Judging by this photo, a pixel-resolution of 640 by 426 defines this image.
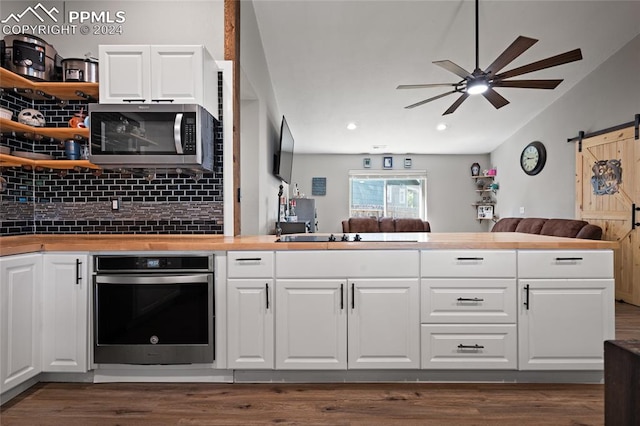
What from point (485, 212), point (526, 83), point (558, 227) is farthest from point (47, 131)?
point (485, 212)

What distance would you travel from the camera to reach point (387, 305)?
2.18 m

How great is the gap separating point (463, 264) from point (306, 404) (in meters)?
1.19

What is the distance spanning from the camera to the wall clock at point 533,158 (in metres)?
6.02

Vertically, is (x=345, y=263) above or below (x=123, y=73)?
below

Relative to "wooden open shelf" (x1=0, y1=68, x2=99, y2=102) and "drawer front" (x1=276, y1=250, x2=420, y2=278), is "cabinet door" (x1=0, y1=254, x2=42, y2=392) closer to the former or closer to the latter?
"wooden open shelf" (x1=0, y1=68, x2=99, y2=102)

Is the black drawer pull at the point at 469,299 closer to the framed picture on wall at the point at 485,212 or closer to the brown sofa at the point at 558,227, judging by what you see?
the brown sofa at the point at 558,227

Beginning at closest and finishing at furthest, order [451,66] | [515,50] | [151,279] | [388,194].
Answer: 1. [151,279]
2. [515,50]
3. [451,66]
4. [388,194]

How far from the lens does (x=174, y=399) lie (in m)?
2.03

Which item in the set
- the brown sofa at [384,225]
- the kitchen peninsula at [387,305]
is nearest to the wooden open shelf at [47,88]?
the kitchen peninsula at [387,305]

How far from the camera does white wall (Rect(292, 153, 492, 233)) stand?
841 cm

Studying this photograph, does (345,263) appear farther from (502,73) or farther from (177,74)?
(502,73)

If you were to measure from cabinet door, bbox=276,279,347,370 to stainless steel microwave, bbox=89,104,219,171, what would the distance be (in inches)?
41.1

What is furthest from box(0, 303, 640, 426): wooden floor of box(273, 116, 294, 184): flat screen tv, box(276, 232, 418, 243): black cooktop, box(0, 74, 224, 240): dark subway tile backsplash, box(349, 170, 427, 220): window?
box(349, 170, 427, 220): window

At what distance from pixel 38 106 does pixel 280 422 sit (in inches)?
108
